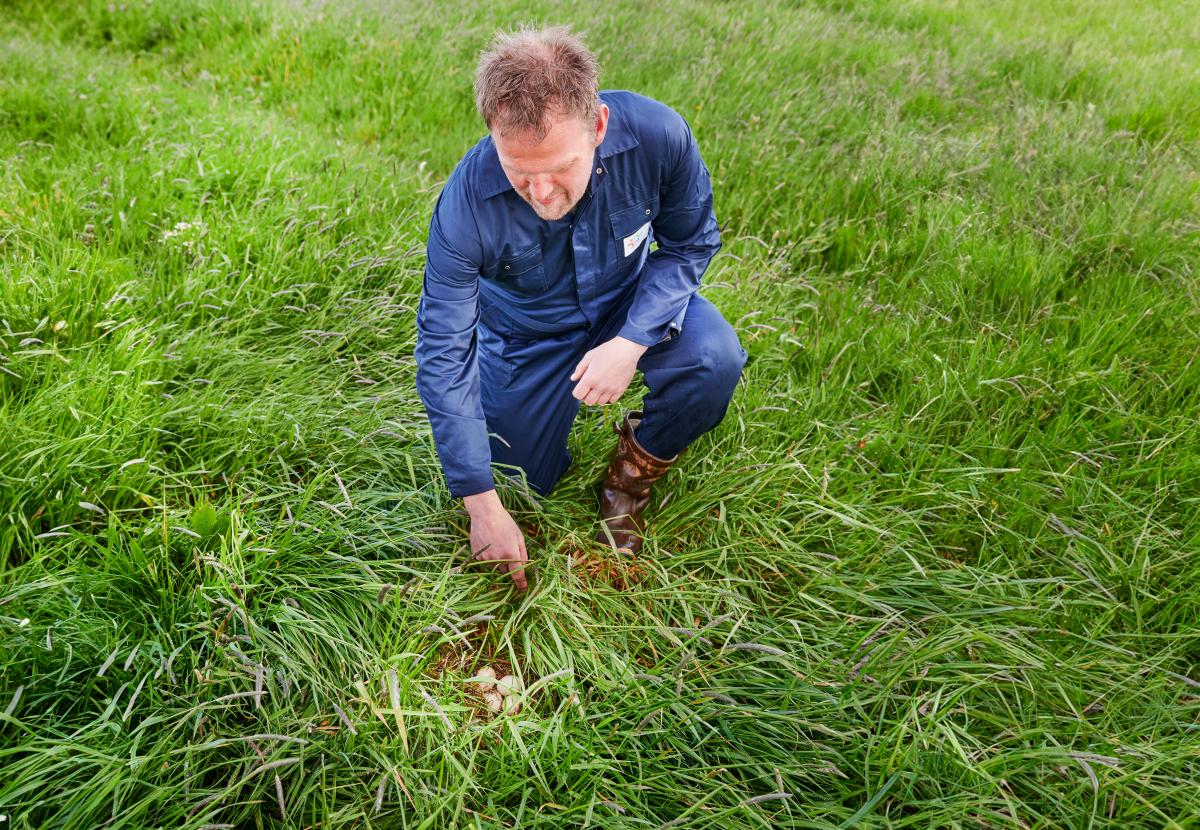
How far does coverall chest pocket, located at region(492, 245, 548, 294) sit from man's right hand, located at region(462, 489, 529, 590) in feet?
2.26

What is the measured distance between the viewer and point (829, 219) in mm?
4027

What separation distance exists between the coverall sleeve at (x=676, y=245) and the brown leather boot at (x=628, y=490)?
1.27 ft

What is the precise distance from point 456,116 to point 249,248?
1942mm

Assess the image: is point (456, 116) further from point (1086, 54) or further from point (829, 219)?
point (1086, 54)

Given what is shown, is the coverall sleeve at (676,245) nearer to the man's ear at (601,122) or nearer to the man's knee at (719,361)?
the man's knee at (719,361)

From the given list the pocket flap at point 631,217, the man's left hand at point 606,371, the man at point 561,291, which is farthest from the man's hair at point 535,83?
the man's left hand at point 606,371

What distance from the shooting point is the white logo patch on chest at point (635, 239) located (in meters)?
2.49

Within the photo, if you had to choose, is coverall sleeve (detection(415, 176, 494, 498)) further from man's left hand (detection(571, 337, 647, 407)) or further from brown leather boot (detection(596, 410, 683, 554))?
brown leather boot (detection(596, 410, 683, 554))

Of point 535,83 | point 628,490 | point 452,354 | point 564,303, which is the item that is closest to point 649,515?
point 628,490

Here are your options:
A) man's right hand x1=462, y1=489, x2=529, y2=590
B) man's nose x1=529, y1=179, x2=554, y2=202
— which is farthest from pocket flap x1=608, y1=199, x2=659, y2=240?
man's right hand x1=462, y1=489, x2=529, y2=590

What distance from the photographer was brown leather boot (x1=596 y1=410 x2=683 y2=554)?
2576 mm

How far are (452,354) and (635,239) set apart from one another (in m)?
0.72

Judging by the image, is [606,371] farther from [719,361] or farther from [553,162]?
[553,162]

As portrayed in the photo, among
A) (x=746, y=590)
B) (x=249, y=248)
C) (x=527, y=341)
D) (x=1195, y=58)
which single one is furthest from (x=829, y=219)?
(x=1195, y=58)
